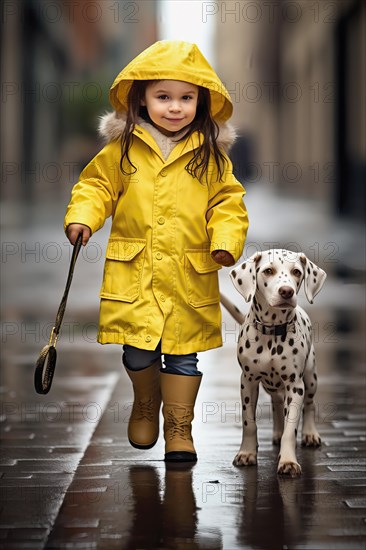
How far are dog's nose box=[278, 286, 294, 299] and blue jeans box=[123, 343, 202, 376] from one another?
75 centimetres

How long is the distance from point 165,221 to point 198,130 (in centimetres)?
52

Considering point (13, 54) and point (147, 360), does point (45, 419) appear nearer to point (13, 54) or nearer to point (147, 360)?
point (147, 360)

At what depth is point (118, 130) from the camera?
19.8 feet

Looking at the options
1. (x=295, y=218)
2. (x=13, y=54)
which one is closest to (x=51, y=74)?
(x=13, y=54)

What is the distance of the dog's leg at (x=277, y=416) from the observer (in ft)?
19.9

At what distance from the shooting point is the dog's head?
5.40 metres

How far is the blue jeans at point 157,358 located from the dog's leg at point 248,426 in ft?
1.08

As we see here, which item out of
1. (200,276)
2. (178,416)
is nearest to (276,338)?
(200,276)

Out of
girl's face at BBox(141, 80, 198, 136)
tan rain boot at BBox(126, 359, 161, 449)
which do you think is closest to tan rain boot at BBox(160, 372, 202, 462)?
tan rain boot at BBox(126, 359, 161, 449)

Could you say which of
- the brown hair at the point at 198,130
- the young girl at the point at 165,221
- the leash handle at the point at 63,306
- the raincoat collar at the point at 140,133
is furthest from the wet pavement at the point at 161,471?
the raincoat collar at the point at 140,133

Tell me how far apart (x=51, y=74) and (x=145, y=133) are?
63.1 meters

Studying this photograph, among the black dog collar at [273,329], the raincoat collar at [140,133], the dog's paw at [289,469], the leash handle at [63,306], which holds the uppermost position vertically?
the raincoat collar at [140,133]

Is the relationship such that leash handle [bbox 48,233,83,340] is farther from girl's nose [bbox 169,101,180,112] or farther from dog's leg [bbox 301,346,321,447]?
dog's leg [bbox 301,346,321,447]

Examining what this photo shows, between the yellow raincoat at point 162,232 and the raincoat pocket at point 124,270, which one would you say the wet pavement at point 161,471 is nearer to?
the yellow raincoat at point 162,232
